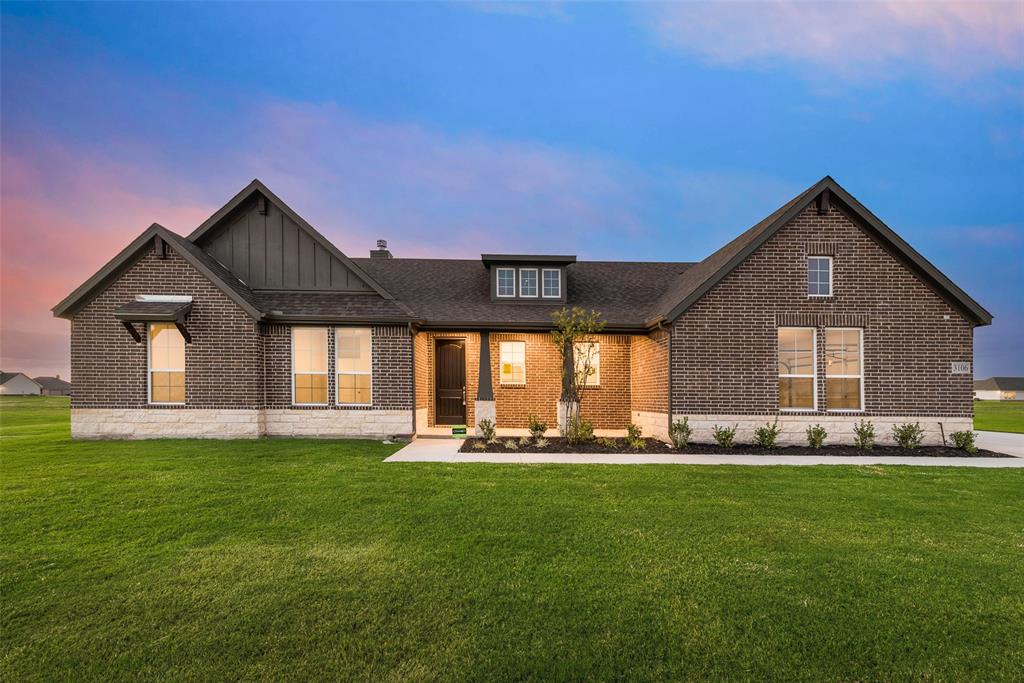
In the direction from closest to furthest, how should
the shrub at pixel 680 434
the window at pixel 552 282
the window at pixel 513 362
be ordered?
the shrub at pixel 680 434 < the window at pixel 513 362 < the window at pixel 552 282

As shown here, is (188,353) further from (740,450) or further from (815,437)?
(815,437)

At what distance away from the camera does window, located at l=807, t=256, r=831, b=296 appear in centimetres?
1220

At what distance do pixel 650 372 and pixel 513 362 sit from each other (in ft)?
14.1

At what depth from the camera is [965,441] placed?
437 inches

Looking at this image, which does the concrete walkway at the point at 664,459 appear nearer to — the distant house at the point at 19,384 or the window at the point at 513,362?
the window at the point at 513,362

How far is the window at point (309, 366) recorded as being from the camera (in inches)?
494

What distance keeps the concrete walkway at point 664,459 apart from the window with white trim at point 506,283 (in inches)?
250

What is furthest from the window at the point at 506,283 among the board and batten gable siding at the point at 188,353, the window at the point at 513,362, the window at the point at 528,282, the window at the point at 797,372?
the window at the point at 797,372

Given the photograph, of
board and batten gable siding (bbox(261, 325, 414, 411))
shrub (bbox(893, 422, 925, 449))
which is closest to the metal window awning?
board and batten gable siding (bbox(261, 325, 414, 411))

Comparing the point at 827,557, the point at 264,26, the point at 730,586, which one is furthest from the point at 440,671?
the point at 264,26

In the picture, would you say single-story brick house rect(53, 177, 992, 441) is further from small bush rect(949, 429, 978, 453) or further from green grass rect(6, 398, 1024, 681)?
green grass rect(6, 398, 1024, 681)

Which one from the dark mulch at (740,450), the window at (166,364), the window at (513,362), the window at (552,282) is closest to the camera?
the dark mulch at (740,450)

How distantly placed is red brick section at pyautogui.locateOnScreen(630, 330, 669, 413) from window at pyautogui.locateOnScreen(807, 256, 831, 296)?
3.95m

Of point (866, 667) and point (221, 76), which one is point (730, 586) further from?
point (221, 76)
